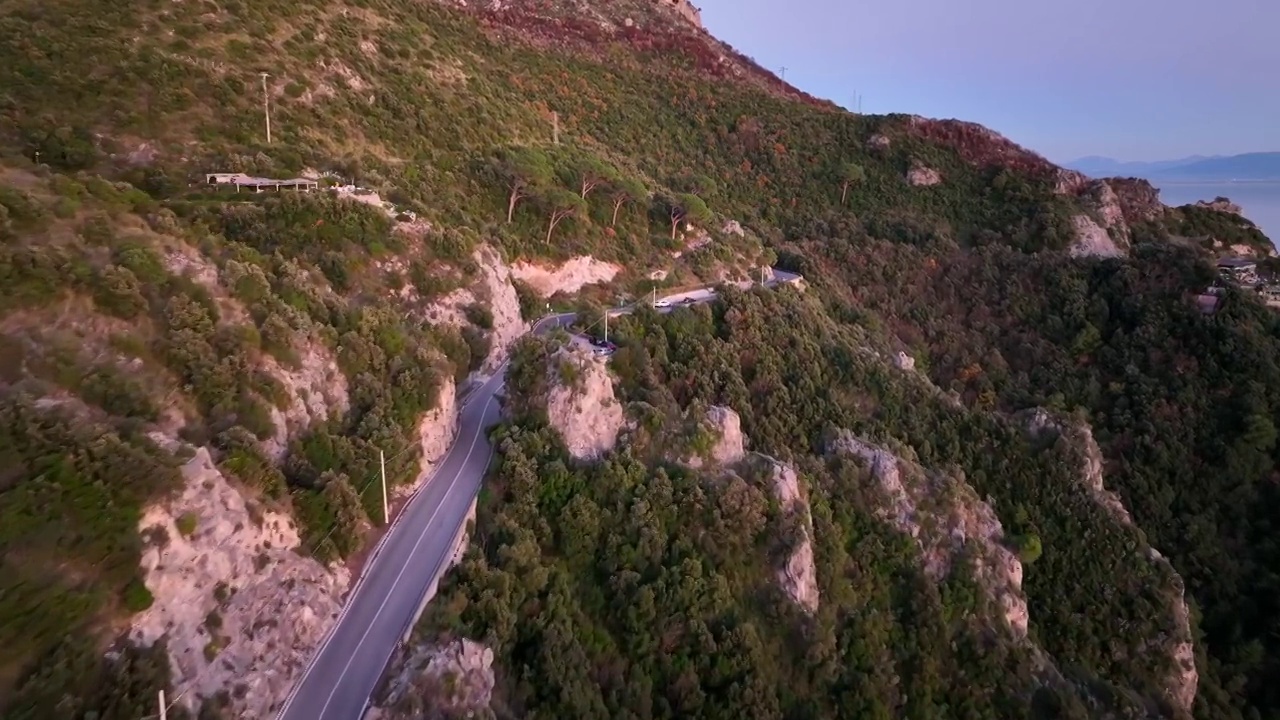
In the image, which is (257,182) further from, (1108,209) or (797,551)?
(1108,209)

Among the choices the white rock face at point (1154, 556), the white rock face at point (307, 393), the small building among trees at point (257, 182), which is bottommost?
the white rock face at point (1154, 556)

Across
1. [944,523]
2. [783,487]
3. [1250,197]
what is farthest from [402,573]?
[1250,197]

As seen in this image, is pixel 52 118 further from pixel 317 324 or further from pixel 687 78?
pixel 687 78

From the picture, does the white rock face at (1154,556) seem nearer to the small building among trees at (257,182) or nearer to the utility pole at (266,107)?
the small building among trees at (257,182)

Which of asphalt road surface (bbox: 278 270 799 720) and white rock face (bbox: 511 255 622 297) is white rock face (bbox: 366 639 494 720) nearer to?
asphalt road surface (bbox: 278 270 799 720)

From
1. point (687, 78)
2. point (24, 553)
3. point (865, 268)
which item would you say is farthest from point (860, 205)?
point (24, 553)

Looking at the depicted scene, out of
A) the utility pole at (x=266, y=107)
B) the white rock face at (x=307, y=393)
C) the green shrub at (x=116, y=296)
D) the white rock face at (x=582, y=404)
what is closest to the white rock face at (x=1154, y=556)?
the white rock face at (x=582, y=404)
